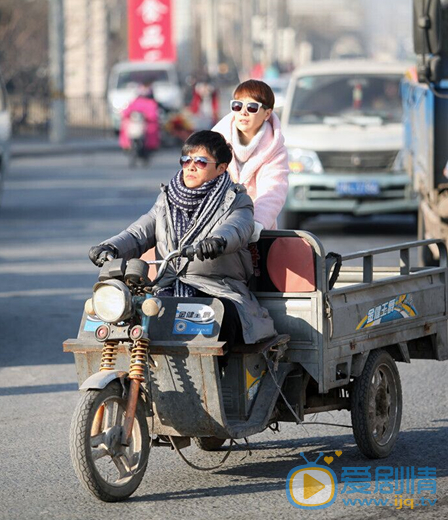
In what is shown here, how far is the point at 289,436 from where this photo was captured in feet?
22.9

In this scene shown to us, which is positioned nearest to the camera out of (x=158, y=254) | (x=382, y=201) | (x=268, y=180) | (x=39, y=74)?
(x=158, y=254)

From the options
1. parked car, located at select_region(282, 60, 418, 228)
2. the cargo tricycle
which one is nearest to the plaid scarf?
the cargo tricycle

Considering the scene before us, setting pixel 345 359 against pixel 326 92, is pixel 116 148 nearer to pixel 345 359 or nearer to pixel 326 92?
pixel 326 92

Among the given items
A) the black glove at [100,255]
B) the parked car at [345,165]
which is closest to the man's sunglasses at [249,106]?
the black glove at [100,255]

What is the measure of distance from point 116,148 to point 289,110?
1963 cm

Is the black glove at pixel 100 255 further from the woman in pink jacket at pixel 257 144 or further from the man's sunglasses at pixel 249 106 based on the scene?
the man's sunglasses at pixel 249 106

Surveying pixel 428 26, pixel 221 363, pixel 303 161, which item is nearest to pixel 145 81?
pixel 303 161

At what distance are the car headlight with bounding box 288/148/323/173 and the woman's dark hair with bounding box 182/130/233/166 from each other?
964cm

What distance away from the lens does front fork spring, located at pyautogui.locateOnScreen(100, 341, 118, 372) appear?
5.67m

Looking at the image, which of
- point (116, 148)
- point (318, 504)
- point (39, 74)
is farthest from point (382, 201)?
point (39, 74)

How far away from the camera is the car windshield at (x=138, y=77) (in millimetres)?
42250

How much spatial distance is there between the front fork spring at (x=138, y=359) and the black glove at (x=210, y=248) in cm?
43

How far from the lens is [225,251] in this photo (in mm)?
5668

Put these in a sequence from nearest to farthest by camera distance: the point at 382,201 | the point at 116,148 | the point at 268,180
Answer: the point at 268,180
the point at 382,201
the point at 116,148
